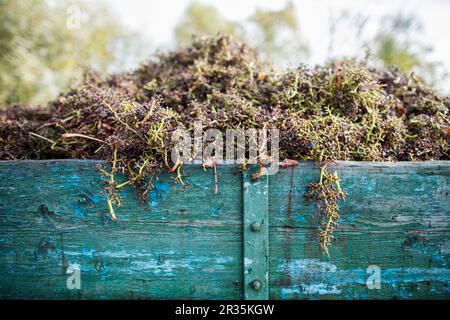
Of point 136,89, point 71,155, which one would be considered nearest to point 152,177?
point 71,155

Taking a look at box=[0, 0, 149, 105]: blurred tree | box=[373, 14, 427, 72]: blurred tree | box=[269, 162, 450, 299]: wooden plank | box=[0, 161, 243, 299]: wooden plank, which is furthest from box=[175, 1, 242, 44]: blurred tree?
box=[269, 162, 450, 299]: wooden plank

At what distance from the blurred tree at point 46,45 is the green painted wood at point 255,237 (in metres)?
3.80

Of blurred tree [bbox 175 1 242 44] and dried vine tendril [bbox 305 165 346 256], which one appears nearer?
dried vine tendril [bbox 305 165 346 256]

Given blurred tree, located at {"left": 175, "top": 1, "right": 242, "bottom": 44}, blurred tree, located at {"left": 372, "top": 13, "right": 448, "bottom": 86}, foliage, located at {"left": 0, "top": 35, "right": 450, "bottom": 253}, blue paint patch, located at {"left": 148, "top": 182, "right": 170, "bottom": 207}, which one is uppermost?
blurred tree, located at {"left": 175, "top": 1, "right": 242, "bottom": 44}

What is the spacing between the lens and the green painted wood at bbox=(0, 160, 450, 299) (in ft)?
4.56

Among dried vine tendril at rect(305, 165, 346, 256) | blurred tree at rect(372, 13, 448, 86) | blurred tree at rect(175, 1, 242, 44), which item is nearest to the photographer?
dried vine tendril at rect(305, 165, 346, 256)

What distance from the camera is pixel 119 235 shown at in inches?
55.6

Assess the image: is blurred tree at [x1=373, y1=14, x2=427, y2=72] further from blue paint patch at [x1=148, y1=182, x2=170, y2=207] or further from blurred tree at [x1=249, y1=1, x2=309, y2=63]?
blue paint patch at [x1=148, y1=182, x2=170, y2=207]

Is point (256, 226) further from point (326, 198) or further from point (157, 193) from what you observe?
point (157, 193)

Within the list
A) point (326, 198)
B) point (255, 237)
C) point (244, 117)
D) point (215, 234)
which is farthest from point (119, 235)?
point (326, 198)

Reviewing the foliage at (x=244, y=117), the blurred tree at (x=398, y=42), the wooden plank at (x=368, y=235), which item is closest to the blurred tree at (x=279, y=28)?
the blurred tree at (x=398, y=42)

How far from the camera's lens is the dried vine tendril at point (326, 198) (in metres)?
1.33

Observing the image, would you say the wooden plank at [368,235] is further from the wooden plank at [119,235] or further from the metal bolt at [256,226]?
the wooden plank at [119,235]

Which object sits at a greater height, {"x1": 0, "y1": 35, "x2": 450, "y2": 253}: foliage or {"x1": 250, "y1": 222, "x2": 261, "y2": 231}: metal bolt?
{"x1": 0, "y1": 35, "x2": 450, "y2": 253}: foliage
